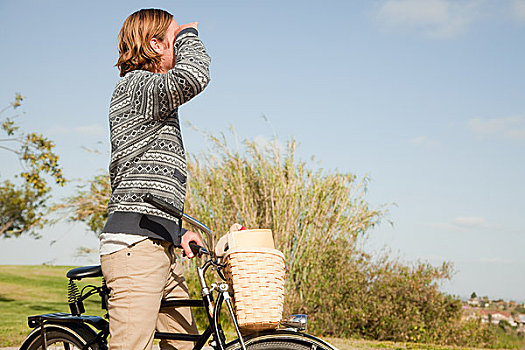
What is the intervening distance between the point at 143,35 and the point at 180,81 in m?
0.32

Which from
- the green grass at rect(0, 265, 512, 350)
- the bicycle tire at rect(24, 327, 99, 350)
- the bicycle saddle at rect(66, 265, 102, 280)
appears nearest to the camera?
the bicycle saddle at rect(66, 265, 102, 280)

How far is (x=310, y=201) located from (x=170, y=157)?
21.7 ft

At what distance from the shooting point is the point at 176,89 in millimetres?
2018

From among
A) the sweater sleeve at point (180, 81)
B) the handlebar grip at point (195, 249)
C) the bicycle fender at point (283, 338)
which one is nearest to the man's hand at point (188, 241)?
the handlebar grip at point (195, 249)

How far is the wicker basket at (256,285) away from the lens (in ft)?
6.57

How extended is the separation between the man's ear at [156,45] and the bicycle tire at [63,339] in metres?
1.25

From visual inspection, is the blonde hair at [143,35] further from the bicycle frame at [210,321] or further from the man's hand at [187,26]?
the bicycle frame at [210,321]

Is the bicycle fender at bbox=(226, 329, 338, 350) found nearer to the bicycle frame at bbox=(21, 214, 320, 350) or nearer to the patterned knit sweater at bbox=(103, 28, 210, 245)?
the bicycle frame at bbox=(21, 214, 320, 350)

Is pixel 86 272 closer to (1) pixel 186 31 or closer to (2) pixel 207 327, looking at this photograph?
Result: (2) pixel 207 327

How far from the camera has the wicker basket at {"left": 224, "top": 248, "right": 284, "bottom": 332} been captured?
6.57 feet

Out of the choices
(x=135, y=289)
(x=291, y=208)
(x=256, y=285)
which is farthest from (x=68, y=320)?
(x=291, y=208)

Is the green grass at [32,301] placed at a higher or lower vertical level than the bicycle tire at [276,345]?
lower

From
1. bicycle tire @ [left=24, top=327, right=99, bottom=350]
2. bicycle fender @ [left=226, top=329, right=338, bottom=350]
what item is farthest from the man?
bicycle tire @ [left=24, top=327, right=99, bottom=350]

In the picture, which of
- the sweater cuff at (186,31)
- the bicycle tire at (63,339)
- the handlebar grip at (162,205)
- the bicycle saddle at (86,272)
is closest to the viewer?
the handlebar grip at (162,205)
